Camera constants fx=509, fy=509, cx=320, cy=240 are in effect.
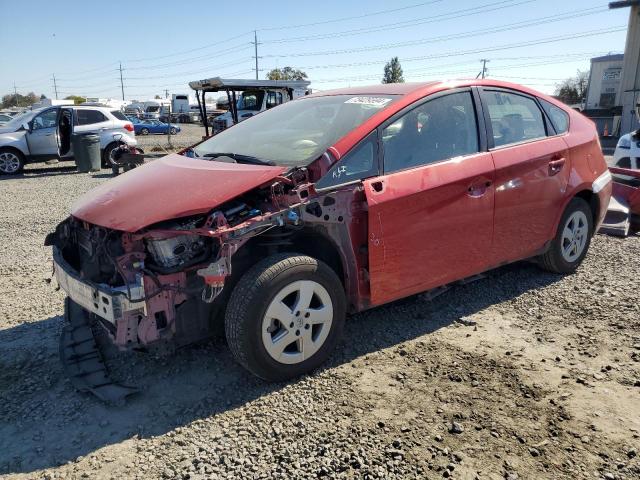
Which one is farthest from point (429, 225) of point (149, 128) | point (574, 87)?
point (574, 87)

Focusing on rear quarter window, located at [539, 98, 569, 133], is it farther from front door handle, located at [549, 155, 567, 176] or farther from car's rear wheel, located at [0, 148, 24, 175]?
car's rear wheel, located at [0, 148, 24, 175]

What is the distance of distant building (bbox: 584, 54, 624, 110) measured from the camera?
94.9ft

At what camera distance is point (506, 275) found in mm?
4910

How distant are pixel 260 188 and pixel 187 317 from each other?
88 cm

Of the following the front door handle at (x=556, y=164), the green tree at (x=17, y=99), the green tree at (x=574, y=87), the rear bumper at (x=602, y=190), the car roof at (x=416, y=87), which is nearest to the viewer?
the car roof at (x=416, y=87)

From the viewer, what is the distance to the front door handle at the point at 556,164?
14.2ft

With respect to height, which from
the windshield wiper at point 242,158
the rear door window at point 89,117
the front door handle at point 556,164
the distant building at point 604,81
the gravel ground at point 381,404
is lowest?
the gravel ground at point 381,404

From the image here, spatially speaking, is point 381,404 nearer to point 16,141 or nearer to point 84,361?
point 84,361

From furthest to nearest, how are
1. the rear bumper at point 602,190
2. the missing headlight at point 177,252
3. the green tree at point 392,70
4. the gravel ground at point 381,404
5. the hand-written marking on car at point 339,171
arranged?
the green tree at point 392,70
the rear bumper at point 602,190
the hand-written marking on car at point 339,171
the missing headlight at point 177,252
the gravel ground at point 381,404

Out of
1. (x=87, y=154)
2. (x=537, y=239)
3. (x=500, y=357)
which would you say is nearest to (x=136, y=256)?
(x=500, y=357)

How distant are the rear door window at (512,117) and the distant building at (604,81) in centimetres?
2825

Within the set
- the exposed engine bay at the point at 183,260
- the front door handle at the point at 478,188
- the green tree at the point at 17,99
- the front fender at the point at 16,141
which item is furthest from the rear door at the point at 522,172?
the green tree at the point at 17,99

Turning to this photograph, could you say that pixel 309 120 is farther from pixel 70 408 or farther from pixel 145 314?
pixel 70 408

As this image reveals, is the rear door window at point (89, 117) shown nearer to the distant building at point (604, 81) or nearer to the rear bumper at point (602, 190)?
the rear bumper at point (602, 190)
